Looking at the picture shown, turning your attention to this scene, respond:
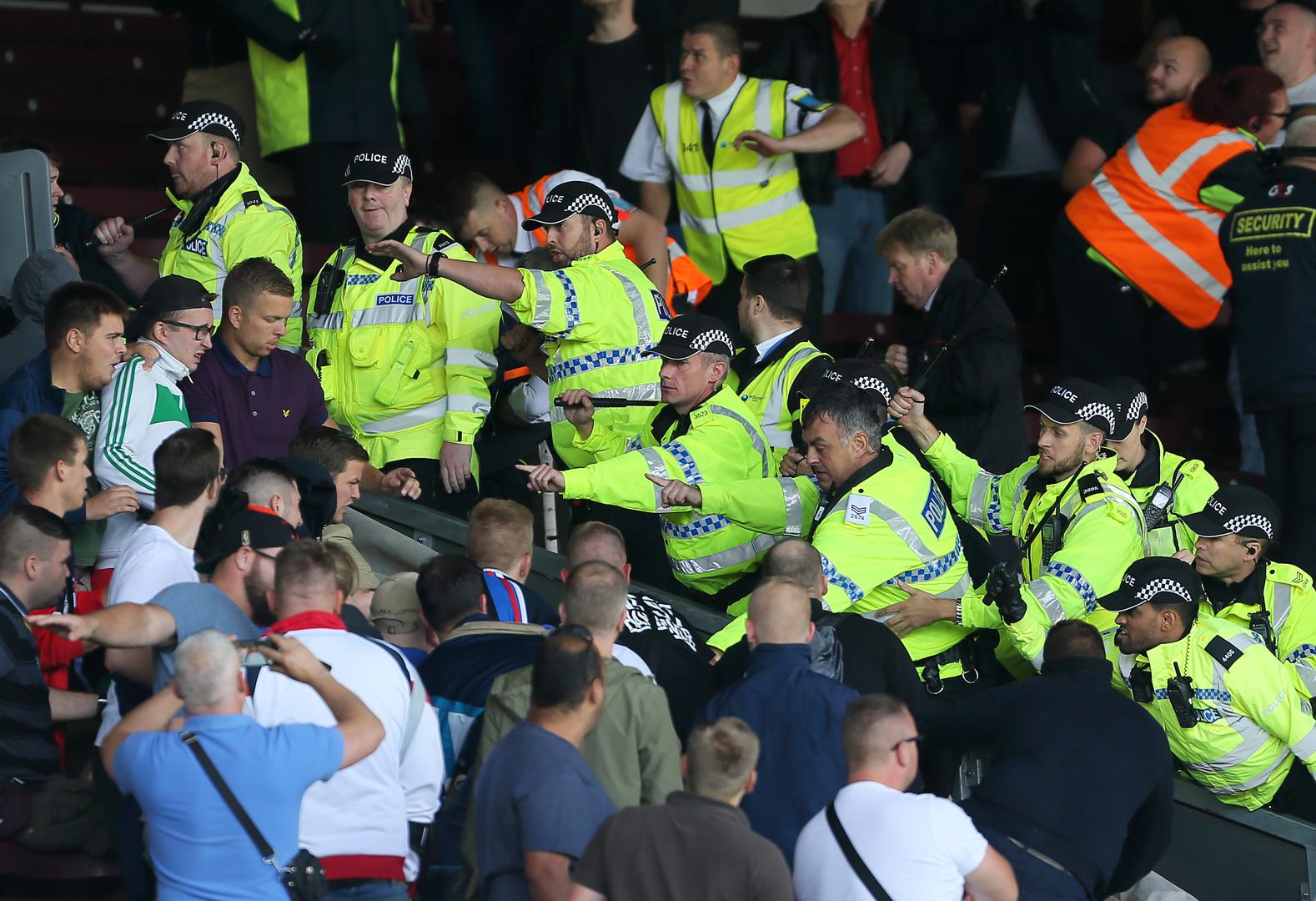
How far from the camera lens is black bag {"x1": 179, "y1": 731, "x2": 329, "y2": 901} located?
13.4ft

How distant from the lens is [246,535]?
495 centimetres

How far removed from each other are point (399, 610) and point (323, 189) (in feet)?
12.8

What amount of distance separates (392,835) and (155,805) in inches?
28.3

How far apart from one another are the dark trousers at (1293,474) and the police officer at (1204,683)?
6.75ft

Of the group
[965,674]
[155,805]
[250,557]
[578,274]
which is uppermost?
[578,274]

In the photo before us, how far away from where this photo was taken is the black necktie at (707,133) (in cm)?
893

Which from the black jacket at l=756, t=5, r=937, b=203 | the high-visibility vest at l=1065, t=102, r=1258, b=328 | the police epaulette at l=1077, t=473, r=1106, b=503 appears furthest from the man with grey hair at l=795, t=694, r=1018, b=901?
the black jacket at l=756, t=5, r=937, b=203

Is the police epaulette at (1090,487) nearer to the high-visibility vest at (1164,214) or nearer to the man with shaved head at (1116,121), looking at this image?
the high-visibility vest at (1164,214)

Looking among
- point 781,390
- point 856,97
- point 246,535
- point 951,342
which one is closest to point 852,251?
point 856,97

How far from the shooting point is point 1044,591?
6297 millimetres

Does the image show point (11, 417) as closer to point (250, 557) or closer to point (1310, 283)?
point (250, 557)

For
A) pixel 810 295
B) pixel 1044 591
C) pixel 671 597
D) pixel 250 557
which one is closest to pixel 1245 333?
pixel 810 295

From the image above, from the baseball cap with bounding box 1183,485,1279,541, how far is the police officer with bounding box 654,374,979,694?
963 mm

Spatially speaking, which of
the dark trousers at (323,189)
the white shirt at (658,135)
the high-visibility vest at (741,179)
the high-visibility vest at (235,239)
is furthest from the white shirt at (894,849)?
the dark trousers at (323,189)
